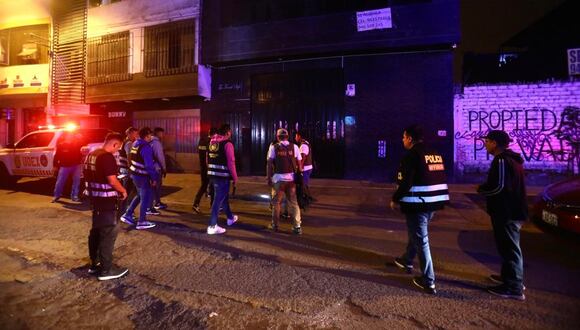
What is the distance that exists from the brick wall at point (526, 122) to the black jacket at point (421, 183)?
923 centimetres

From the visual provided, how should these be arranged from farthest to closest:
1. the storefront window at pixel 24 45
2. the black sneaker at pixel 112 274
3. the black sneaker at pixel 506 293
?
the storefront window at pixel 24 45 < the black sneaker at pixel 112 274 < the black sneaker at pixel 506 293

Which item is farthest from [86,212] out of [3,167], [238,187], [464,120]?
[464,120]

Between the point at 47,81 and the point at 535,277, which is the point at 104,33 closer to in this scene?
the point at 47,81

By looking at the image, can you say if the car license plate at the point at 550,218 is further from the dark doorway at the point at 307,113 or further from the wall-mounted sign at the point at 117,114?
the wall-mounted sign at the point at 117,114

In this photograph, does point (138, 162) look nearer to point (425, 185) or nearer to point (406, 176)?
point (406, 176)

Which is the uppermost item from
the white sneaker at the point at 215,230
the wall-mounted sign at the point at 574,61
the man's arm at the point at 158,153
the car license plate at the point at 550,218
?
the wall-mounted sign at the point at 574,61

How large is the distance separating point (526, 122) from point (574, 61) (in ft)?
7.55

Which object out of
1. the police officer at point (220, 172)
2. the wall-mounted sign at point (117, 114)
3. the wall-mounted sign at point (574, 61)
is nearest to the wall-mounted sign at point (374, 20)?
the wall-mounted sign at point (574, 61)

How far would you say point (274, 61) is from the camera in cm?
1433

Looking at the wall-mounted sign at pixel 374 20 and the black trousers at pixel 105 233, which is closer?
the black trousers at pixel 105 233

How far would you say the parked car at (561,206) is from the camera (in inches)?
198

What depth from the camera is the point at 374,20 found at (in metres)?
12.5

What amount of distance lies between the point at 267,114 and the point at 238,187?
3.83 meters

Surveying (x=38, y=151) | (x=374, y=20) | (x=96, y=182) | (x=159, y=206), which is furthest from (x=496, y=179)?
(x=38, y=151)
